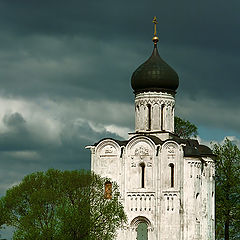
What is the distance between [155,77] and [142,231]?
8.35 metres

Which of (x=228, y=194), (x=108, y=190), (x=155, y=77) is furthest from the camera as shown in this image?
(x=228, y=194)

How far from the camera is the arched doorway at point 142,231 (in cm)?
3944

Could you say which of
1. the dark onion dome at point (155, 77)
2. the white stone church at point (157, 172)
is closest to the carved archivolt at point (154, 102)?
the white stone church at point (157, 172)

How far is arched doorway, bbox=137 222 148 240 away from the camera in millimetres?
39438

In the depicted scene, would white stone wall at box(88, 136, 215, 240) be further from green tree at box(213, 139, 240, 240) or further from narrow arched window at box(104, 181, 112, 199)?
green tree at box(213, 139, 240, 240)

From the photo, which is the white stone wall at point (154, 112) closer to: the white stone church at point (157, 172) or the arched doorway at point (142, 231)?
the white stone church at point (157, 172)

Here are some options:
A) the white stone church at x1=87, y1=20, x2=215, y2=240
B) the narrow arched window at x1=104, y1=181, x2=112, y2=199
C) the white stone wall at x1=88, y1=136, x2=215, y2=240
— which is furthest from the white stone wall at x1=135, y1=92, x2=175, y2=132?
the narrow arched window at x1=104, y1=181, x2=112, y2=199

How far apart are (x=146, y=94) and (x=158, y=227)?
7457mm

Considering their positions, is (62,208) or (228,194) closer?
(62,208)

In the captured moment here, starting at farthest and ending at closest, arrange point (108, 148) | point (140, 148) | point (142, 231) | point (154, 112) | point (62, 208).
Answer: point (154, 112) < point (108, 148) < point (140, 148) < point (142, 231) < point (62, 208)

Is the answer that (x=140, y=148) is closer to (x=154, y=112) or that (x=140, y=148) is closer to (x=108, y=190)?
(x=154, y=112)

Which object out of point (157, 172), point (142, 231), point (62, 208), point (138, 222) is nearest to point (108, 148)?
point (157, 172)

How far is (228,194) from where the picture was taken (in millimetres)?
44938

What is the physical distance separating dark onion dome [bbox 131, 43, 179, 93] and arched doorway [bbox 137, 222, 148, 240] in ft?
24.4
